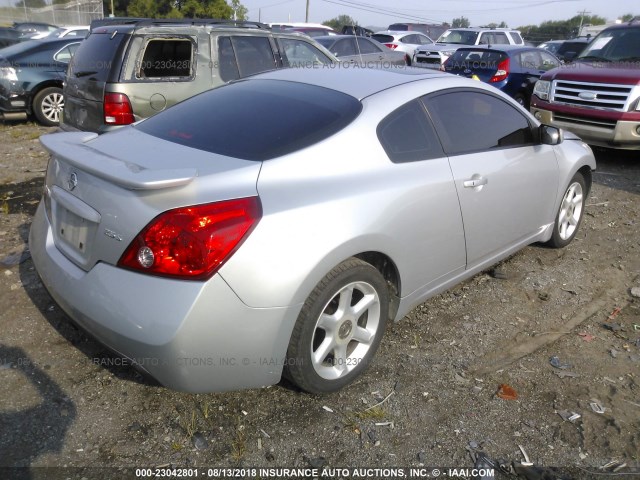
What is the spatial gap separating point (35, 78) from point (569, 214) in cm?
897

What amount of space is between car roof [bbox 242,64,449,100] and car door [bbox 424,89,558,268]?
0.81 feet

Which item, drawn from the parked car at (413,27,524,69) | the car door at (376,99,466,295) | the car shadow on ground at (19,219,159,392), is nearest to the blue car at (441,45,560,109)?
the parked car at (413,27,524,69)

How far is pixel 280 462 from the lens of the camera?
7.88 feet

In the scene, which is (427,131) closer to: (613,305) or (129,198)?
(129,198)

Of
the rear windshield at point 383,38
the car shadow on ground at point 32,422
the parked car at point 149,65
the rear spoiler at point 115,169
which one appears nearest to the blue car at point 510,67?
the parked car at point 149,65

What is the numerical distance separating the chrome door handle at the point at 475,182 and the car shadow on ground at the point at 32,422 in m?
2.47

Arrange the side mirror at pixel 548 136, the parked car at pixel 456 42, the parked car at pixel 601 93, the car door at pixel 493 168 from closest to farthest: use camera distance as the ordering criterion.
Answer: the car door at pixel 493 168
the side mirror at pixel 548 136
the parked car at pixel 601 93
the parked car at pixel 456 42

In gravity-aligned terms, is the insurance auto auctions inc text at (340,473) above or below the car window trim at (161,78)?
below

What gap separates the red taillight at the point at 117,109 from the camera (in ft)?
18.5

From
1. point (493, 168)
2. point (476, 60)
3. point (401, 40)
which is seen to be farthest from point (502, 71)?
point (401, 40)

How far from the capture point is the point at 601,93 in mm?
7387

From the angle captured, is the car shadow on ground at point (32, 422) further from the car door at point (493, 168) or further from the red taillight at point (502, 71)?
the red taillight at point (502, 71)

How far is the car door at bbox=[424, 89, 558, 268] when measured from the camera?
3.31 meters

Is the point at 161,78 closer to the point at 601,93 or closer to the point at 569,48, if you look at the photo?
the point at 601,93
